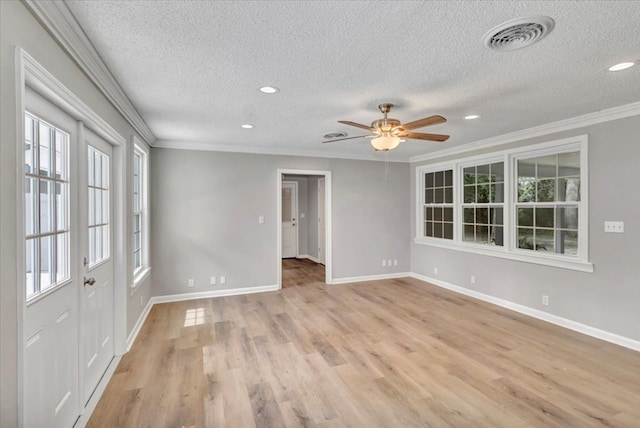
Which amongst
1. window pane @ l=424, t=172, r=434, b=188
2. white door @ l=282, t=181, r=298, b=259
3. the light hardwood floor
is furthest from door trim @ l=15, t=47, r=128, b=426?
white door @ l=282, t=181, r=298, b=259

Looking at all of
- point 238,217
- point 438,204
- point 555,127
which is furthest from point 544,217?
point 238,217

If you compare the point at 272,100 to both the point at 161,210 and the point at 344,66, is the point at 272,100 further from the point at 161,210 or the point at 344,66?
the point at 161,210

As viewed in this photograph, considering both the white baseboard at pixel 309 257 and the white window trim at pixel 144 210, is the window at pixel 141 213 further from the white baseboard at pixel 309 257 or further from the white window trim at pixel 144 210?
the white baseboard at pixel 309 257

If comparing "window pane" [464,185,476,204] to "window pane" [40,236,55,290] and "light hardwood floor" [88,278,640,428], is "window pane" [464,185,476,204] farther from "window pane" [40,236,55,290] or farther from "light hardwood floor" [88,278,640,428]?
"window pane" [40,236,55,290]

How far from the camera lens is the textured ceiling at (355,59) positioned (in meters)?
1.59

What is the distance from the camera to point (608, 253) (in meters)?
3.29

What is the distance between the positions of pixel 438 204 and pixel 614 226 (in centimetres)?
268

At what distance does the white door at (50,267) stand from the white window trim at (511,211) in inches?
189

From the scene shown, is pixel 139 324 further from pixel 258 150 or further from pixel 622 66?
pixel 622 66

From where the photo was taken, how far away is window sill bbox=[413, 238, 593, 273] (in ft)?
11.5

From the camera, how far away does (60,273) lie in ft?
6.04

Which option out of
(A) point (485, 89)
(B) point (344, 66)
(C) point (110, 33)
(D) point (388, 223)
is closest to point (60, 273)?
(C) point (110, 33)

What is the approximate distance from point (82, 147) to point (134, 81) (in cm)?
74

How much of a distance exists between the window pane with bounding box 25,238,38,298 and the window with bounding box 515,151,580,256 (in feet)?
16.2
